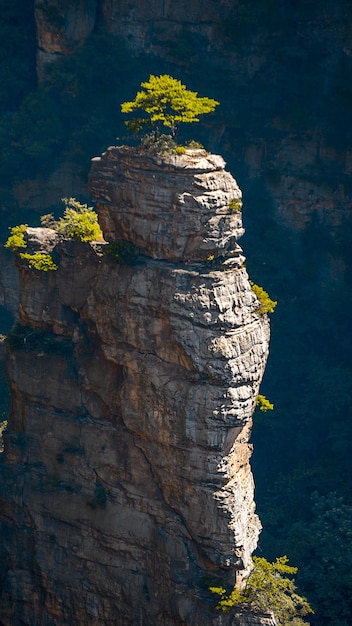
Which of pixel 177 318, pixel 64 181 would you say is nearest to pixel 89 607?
pixel 177 318

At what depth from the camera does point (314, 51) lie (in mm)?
46844

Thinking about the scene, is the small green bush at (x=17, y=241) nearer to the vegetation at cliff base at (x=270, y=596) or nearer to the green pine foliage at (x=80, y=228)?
the green pine foliage at (x=80, y=228)

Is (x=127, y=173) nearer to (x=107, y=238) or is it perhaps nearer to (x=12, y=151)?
(x=107, y=238)

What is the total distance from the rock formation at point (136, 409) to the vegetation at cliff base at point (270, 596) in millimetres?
501

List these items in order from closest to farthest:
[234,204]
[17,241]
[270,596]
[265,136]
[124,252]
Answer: [234,204], [124,252], [270,596], [17,241], [265,136]

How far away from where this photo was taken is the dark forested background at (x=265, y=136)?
46438 mm

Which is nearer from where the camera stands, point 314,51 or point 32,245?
point 32,245

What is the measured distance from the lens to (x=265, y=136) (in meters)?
47.8

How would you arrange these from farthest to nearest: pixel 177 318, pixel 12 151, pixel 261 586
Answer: pixel 12 151, pixel 261 586, pixel 177 318

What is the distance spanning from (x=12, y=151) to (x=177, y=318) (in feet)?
67.2

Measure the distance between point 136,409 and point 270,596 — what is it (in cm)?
676

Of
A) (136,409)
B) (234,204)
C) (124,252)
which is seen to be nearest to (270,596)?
(136,409)

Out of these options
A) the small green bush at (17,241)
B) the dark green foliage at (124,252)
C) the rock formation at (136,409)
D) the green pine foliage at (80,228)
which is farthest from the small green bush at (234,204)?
the small green bush at (17,241)

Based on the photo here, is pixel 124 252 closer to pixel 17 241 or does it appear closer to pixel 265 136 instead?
pixel 17 241
